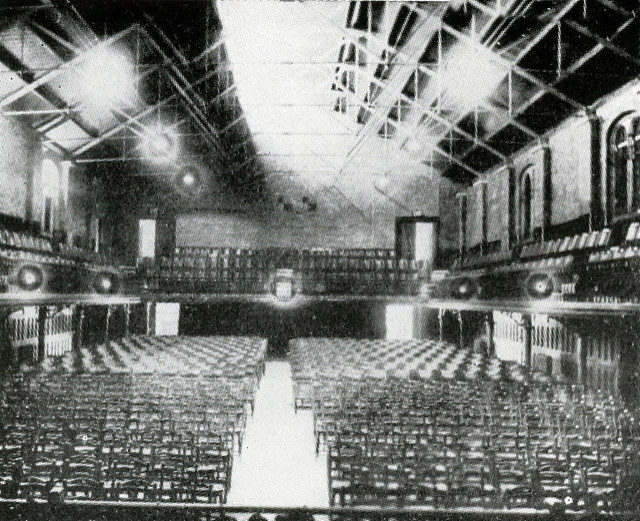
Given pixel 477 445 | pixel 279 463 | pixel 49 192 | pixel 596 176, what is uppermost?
pixel 49 192

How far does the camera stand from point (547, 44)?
12.5m

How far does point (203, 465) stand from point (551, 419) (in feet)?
12.5

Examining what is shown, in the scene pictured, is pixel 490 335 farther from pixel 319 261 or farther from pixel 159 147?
pixel 159 147

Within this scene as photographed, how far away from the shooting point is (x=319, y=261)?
21.8m

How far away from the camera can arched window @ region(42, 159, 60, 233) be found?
59.9 ft

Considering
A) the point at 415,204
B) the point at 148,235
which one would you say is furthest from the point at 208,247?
the point at 415,204

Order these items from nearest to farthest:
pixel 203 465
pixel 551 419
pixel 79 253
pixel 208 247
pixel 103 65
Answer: pixel 203 465
pixel 551 419
pixel 103 65
pixel 79 253
pixel 208 247

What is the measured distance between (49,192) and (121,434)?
582 inches

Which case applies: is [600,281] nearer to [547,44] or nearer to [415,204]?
[547,44]

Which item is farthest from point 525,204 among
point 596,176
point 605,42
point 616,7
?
point 616,7

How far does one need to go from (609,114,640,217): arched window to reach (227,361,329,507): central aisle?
25.3 ft

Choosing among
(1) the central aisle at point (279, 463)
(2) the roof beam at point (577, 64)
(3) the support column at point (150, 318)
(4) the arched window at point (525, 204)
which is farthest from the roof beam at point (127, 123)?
(4) the arched window at point (525, 204)

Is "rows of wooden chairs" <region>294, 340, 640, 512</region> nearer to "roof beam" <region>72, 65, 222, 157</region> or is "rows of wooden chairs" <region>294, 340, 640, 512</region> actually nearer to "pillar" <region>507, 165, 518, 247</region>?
"roof beam" <region>72, 65, 222, 157</region>

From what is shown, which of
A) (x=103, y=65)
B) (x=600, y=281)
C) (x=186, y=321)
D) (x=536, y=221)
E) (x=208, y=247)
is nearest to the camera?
(x=600, y=281)
